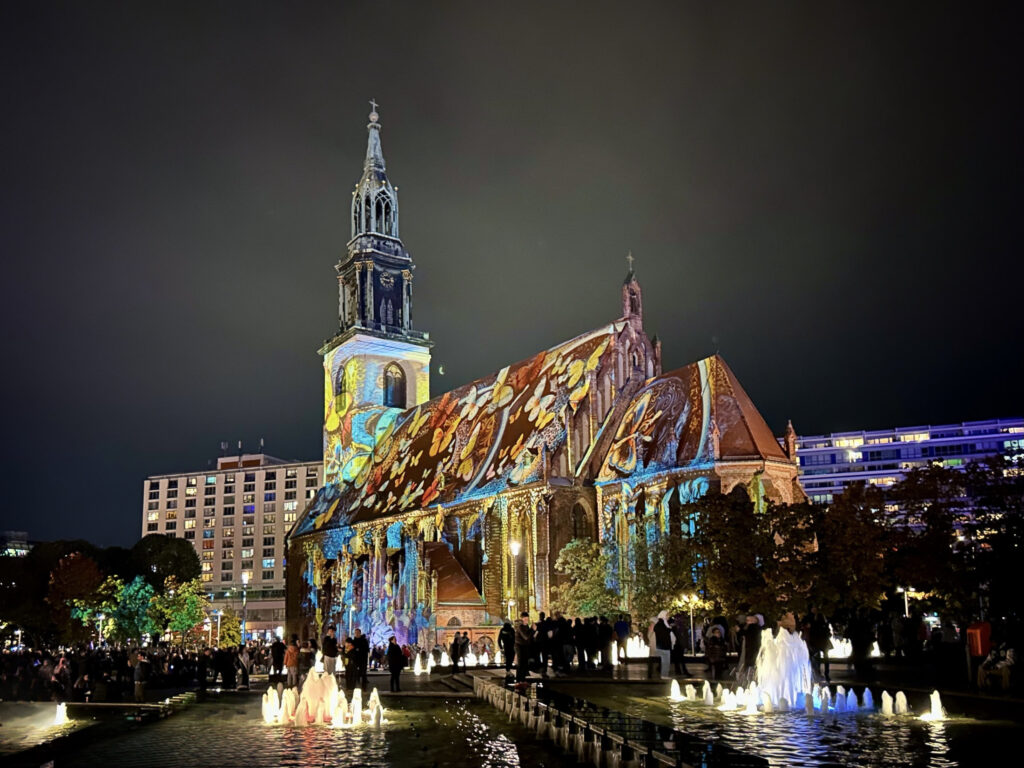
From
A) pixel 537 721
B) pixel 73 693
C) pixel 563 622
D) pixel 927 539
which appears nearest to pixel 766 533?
pixel 927 539

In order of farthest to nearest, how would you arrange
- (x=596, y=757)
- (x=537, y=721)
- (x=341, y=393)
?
1. (x=341, y=393)
2. (x=537, y=721)
3. (x=596, y=757)

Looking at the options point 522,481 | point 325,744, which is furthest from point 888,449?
point 325,744

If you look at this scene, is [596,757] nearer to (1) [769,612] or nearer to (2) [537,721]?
(2) [537,721]

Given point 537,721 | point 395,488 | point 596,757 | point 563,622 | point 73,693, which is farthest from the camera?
point 395,488

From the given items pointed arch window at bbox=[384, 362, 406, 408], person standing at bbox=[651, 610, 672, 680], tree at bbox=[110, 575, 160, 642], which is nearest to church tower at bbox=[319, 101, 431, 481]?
pointed arch window at bbox=[384, 362, 406, 408]

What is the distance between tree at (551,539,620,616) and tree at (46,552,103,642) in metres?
35.3

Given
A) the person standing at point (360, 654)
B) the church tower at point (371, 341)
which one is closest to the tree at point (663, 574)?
the person standing at point (360, 654)

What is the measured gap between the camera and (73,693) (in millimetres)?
31203

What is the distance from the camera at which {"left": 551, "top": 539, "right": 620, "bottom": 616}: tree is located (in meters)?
47.9

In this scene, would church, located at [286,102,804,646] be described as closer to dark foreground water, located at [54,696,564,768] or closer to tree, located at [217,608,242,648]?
tree, located at [217,608,242,648]

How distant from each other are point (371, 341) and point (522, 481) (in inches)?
1221

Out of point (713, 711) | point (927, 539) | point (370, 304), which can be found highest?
point (370, 304)

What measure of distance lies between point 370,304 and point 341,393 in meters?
7.38

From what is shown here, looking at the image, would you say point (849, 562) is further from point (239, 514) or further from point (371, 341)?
point (239, 514)
